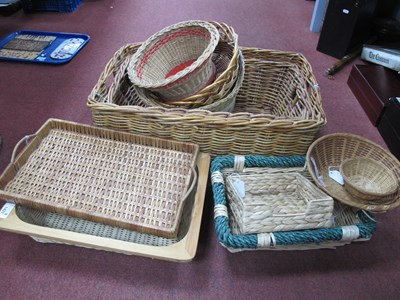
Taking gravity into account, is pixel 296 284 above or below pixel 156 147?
below

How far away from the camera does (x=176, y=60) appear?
1154mm

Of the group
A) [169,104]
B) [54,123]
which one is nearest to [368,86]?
[169,104]

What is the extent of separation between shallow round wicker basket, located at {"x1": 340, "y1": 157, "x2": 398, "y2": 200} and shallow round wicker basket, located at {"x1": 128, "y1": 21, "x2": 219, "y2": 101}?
508 mm

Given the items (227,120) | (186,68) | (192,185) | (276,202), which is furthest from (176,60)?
(276,202)

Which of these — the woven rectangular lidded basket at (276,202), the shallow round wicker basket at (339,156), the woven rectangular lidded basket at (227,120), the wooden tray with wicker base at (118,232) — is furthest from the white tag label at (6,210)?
the shallow round wicker basket at (339,156)

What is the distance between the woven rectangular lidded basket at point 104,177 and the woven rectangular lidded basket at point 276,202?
141 mm

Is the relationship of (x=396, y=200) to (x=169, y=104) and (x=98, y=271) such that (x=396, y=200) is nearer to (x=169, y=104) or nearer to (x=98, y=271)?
(x=169, y=104)

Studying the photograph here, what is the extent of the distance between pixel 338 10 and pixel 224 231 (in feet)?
4.80

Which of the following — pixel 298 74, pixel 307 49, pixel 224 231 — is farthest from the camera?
pixel 307 49

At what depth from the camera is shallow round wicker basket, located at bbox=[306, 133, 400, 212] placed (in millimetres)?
837

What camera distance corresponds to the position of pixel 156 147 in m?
0.96

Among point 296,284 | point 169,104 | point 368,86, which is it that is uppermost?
point 169,104

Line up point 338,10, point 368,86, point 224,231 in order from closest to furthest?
point 224,231 → point 368,86 → point 338,10

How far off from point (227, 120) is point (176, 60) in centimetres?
44
